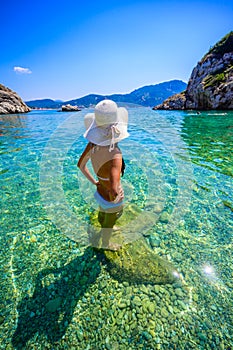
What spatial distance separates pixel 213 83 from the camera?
42625 mm

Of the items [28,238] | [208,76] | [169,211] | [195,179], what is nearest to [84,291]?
[28,238]

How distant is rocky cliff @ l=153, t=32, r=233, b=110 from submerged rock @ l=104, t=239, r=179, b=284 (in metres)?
46.2

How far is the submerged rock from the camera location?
3.01 m

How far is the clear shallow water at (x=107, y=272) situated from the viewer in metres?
2.35

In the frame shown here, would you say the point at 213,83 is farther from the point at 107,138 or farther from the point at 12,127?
the point at 107,138

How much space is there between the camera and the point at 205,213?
15.1 feet

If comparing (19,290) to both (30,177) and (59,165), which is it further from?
(59,165)

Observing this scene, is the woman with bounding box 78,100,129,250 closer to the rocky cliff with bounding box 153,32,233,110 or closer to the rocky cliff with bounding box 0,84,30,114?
the rocky cliff with bounding box 153,32,233,110

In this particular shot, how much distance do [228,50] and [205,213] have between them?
62.9 metres

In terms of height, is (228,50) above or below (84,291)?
above

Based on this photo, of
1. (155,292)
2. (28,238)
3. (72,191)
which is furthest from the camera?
(72,191)

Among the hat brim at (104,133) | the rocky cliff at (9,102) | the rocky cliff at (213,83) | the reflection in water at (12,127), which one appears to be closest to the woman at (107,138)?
the hat brim at (104,133)

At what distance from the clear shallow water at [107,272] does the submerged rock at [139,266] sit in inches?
5.0

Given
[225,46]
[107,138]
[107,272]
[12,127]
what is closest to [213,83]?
[225,46]
